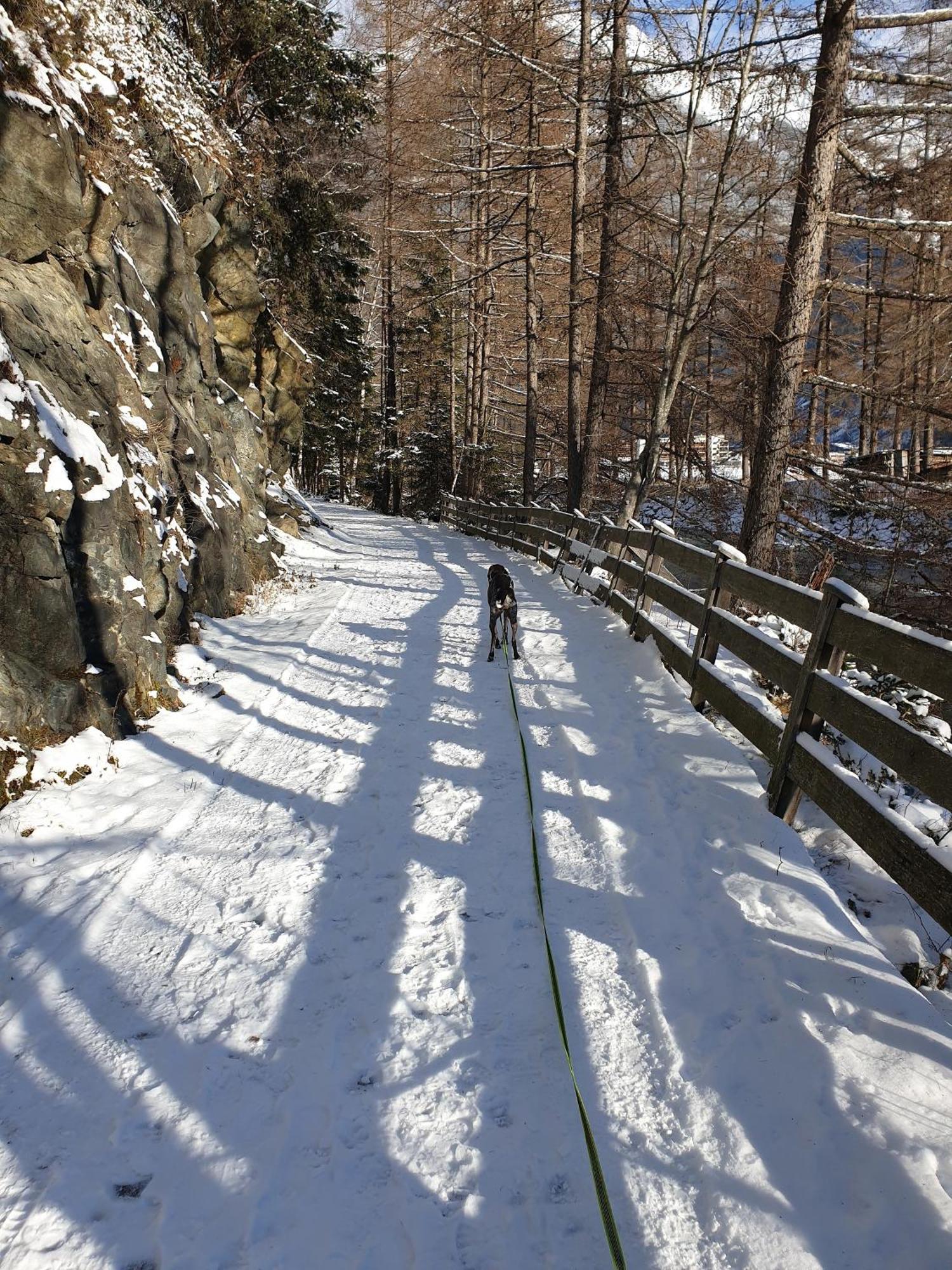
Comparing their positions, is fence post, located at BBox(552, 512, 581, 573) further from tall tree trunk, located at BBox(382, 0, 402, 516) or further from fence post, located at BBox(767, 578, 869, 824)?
tall tree trunk, located at BBox(382, 0, 402, 516)

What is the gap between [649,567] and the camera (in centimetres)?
741

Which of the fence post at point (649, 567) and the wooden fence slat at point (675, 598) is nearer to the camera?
the wooden fence slat at point (675, 598)

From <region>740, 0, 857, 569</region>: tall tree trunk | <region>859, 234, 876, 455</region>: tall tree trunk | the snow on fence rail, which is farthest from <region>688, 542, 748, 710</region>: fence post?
<region>859, 234, 876, 455</region>: tall tree trunk

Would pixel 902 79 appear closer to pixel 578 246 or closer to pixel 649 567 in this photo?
pixel 649 567

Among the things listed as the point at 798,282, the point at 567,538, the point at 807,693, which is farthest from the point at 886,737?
the point at 567,538

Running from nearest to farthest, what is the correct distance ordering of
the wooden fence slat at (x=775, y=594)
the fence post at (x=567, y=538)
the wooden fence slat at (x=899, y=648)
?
1. the wooden fence slat at (x=899, y=648)
2. the wooden fence slat at (x=775, y=594)
3. the fence post at (x=567, y=538)

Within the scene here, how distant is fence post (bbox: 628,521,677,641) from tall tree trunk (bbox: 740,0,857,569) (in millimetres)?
1524

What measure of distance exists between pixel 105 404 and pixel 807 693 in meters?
6.23

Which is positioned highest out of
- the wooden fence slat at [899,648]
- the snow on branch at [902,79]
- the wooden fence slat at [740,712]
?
the snow on branch at [902,79]

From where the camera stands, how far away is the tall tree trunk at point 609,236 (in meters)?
11.0

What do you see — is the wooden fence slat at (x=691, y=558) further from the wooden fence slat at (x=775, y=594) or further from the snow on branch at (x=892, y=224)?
the snow on branch at (x=892, y=224)

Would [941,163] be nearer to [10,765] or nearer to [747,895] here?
[747,895]

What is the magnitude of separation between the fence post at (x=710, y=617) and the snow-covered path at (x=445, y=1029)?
0.61 meters

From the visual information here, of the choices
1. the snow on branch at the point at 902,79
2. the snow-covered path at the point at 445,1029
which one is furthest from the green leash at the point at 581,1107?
the snow on branch at the point at 902,79
